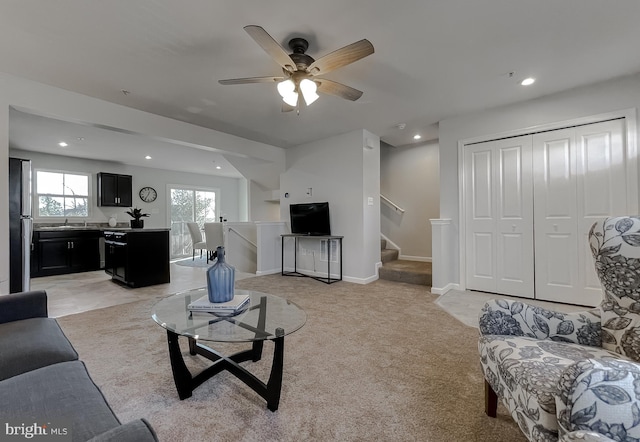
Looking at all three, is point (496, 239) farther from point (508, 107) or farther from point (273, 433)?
point (273, 433)

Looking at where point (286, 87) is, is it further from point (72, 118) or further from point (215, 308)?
point (72, 118)

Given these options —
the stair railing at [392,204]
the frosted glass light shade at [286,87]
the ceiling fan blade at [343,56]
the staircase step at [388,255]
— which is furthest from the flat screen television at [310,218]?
the ceiling fan blade at [343,56]

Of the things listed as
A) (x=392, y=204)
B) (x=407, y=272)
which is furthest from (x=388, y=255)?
(x=392, y=204)

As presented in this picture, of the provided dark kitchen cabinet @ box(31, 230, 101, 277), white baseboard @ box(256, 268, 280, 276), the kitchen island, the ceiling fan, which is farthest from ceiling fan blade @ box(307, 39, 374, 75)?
dark kitchen cabinet @ box(31, 230, 101, 277)

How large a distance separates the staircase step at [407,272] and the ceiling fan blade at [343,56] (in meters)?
3.30

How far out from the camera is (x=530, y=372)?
40.8 inches

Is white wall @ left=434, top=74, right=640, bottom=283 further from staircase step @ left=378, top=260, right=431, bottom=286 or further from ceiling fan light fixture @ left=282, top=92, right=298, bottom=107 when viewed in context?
ceiling fan light fixture @ left=282, top=92, right=298, bottom=107

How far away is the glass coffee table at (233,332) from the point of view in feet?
4.84

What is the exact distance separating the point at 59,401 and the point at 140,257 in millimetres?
4010

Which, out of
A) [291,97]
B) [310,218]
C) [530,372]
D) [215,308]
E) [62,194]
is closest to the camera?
[530,372]

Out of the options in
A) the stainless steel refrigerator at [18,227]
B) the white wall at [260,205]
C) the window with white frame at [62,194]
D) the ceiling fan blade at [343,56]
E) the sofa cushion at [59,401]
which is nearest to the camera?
the sofa cushion at [59,401]

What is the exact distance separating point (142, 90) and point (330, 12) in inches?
90.4

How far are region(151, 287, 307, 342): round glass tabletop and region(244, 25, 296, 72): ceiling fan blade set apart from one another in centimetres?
173

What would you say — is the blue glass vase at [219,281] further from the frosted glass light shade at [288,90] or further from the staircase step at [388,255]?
the staircase step at [388,255]
